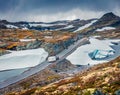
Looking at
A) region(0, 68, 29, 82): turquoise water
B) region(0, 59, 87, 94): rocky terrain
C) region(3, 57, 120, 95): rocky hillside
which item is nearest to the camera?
region(3, 57, 120, 95): rocky hillside

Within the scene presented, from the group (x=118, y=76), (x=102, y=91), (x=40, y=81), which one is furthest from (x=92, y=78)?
(x=40, y=81)

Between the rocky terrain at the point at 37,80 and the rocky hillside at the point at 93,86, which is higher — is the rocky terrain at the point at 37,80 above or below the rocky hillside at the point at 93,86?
below

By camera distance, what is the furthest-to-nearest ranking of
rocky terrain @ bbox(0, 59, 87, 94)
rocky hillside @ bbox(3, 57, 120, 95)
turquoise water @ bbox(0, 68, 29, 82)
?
1. turquoise water @ bbox(0, 68, 29, 82)
2. rocky terrain @ bbox(0, 59, 87, 94)
3. rocky hillside @ bbox(3, 57, 120, 95)

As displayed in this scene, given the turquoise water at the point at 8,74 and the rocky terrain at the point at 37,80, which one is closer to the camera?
the rocky terrain at the point at 37,80

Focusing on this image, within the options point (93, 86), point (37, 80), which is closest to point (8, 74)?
point (37, 80)

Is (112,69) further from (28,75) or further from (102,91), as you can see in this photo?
(28,75)

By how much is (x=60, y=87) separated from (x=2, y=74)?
77165mm

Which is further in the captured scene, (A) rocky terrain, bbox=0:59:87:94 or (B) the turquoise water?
(B) the turquoise water

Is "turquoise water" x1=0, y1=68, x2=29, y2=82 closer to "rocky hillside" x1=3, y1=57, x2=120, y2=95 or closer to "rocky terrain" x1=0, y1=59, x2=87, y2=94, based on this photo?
"rocky terrain" x1=0, y1=59, x2=87, y2=94

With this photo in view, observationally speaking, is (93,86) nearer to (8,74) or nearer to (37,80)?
(37,80)

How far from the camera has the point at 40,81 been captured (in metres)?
166

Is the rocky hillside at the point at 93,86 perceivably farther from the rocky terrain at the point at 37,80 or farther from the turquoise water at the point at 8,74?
the turquoise water at the point at 8,74

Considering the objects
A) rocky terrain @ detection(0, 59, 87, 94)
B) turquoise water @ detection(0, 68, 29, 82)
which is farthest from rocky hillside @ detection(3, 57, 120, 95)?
turquoise water @ detection(0, 68, 29, 82)

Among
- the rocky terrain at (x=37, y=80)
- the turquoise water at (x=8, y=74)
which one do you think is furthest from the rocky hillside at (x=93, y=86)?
the turquoise water at (x=8, y=74)
